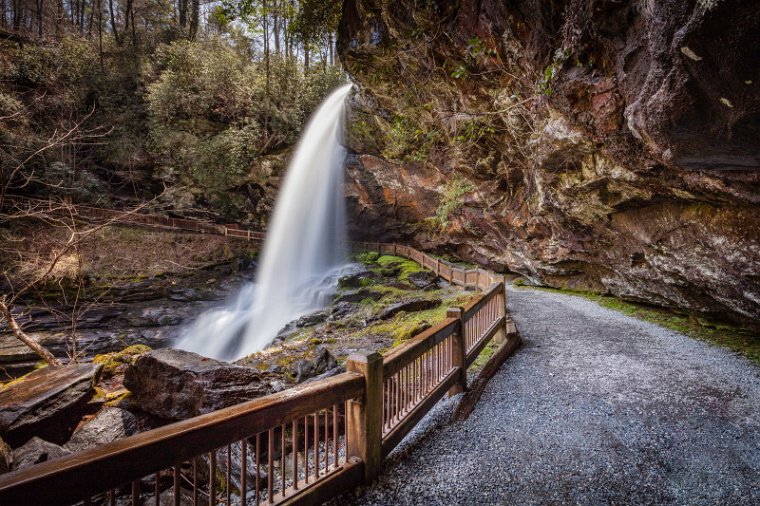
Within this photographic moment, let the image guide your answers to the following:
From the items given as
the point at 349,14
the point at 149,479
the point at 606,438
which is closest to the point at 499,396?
the point at 606,438

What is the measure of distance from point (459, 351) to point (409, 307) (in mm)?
6042

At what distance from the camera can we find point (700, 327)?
7781 millimetres

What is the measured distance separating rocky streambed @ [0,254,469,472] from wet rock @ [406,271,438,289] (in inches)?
59.3

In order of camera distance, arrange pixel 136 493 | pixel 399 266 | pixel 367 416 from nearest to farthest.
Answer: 1. pixel 136 493
2. pixel 367 416
3. pixel 399 266

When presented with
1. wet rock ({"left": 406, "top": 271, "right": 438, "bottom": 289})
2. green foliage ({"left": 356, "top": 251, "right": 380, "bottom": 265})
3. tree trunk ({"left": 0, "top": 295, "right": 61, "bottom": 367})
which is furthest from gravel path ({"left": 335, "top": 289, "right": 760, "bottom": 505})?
green foliage ({"left": 356, "top": 251, "right": 380, "bottom": 265})

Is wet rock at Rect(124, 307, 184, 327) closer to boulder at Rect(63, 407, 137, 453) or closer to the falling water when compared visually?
the falling water

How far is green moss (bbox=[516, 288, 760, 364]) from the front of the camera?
257 inches

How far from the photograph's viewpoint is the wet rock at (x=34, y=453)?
10.5 ft

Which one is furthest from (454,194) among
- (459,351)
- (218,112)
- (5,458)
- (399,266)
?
(218,112)

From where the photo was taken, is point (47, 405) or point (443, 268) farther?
point (443, 268)

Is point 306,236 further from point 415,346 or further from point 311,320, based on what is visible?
point 415,346

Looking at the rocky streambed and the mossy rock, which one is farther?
the mossy rock

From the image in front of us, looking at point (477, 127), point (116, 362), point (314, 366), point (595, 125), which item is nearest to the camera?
point (595, 125)

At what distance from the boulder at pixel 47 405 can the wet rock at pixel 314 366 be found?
3.06 metres
